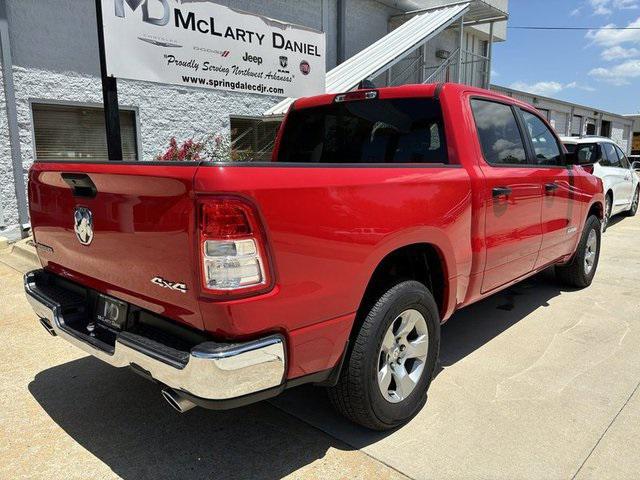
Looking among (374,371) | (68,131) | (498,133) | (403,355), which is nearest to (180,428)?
(374,371)

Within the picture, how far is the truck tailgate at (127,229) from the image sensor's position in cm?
207

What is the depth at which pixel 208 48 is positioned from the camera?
5.95 m

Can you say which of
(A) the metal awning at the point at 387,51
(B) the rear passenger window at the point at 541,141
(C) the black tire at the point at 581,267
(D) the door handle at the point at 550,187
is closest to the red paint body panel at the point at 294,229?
(D) the door handle at the point at 550,187

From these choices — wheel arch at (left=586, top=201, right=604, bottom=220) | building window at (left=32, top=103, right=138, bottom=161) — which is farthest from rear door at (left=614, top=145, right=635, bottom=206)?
building window at (left=32, top=103, right=138, bottom=161)

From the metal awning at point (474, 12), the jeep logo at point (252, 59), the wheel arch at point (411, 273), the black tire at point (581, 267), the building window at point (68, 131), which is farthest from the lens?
the metal awning at point (474, 12)

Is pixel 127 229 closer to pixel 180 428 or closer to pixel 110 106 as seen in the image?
pixel 180 428

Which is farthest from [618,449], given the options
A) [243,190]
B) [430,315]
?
[243,190]

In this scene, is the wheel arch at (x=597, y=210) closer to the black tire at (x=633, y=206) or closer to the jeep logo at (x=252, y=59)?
the jeep logo at (x=252, y=59)

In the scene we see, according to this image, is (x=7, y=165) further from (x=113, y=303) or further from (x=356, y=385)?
(x=356, y=385)

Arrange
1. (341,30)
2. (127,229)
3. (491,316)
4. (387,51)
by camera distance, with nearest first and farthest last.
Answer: (127,229) → (491,316) → (387,51) → (341,30)

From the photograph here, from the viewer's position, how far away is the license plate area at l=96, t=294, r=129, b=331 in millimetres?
2529

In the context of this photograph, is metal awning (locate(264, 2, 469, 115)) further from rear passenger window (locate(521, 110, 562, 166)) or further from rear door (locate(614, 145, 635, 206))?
rear passenger window (locate(521, 110, 562, 166))

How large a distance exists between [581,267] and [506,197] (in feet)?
8.31

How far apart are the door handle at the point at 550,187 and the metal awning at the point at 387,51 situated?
598 centimetres
